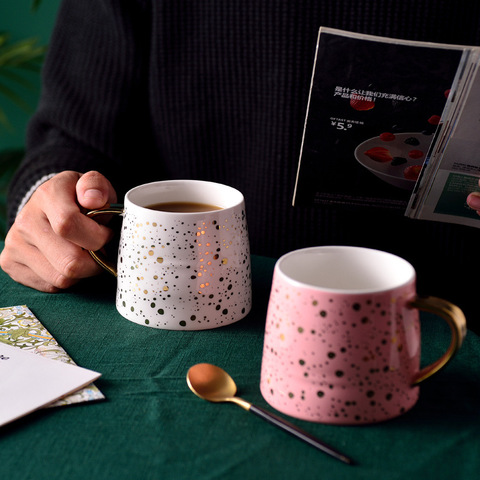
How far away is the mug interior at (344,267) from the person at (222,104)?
51cm

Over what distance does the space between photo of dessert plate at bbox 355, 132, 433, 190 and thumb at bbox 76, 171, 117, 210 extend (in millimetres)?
364

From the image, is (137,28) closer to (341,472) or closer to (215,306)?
(215,306)

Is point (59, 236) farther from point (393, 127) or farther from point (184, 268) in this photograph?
point (393, 127)

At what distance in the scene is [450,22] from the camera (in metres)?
1.04

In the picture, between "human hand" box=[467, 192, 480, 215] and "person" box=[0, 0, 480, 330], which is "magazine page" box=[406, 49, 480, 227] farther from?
A: "person" box=[0, 0, 480, 330]

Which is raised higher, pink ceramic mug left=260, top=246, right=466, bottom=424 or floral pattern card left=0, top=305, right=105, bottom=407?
pink ceramic mug left=260, top=246, right=466, bottom=424

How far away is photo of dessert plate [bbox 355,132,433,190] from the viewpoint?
0.85 metres

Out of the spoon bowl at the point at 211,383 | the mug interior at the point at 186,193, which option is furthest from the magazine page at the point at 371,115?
the spoon bowl at the point at 211,383

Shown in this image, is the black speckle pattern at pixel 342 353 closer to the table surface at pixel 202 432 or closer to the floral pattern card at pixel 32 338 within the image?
the table surface at pixel 202 432

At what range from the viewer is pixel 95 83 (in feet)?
4.05

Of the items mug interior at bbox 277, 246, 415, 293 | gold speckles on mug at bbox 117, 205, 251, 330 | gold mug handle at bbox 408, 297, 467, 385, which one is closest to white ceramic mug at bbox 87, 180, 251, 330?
gold speckles on mug at bbox 117, 205, 251, 330

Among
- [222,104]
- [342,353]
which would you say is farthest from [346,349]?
[222,104]

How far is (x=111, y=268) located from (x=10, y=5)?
1708 mm

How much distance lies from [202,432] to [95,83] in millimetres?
907
